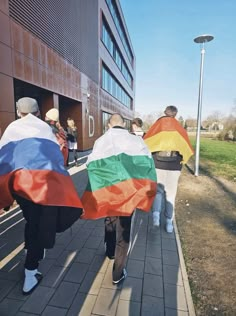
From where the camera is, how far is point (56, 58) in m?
11.4

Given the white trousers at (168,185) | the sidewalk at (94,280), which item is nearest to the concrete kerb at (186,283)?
the sidewalk at (94,280)

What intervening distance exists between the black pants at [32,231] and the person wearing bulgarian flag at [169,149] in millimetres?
2223

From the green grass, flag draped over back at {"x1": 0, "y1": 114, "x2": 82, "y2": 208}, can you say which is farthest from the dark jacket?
the green grass

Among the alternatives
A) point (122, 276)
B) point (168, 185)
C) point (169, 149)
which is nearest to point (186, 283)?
point (122, 276)

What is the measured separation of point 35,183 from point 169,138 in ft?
7.85

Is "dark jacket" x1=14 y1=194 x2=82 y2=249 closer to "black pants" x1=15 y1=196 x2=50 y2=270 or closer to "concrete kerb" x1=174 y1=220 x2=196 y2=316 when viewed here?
"black pants" x1=15 y1=196 x2=50 y2=270

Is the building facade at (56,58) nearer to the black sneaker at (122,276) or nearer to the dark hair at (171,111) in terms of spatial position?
the dark hair at (171,111)

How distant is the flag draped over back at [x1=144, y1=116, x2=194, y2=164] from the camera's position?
13.3 feet

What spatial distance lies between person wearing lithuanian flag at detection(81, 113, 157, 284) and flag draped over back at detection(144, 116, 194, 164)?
122 centimetres

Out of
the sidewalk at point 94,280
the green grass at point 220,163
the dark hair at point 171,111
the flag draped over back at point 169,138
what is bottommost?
the green grass at point 220,163

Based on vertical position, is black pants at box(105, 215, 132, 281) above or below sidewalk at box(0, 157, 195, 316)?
above

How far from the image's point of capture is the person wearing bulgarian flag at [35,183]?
2420mm

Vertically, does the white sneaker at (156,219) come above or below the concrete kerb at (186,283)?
above

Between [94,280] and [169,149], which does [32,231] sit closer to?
[94,280]
